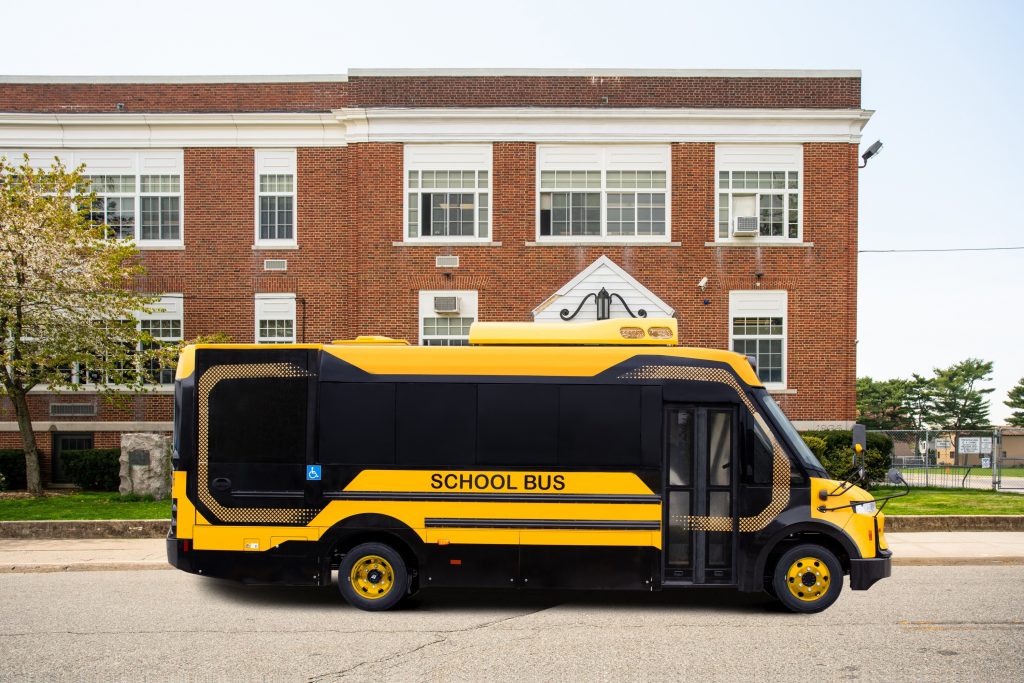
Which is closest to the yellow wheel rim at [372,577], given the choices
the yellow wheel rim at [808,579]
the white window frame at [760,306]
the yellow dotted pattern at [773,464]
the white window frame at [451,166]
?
the yellow dotted pattern at [773,464]

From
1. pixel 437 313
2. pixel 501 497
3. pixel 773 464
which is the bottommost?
pixel 501 497

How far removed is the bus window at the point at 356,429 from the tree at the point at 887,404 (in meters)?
64.3

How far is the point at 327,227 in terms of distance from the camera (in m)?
22.6

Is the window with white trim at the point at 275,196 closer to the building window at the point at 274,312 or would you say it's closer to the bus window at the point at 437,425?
the building window at the point at 274,312

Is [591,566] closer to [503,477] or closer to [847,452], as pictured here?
[503,477]

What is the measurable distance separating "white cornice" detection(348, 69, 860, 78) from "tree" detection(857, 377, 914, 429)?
5050 centimetres

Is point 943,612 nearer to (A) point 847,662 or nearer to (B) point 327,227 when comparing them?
(A) point 847,662

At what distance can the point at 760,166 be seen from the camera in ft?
72.9

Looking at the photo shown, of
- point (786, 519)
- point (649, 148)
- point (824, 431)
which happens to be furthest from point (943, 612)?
point (649, 148)

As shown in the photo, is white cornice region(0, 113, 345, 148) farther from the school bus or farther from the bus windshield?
the bus windshield

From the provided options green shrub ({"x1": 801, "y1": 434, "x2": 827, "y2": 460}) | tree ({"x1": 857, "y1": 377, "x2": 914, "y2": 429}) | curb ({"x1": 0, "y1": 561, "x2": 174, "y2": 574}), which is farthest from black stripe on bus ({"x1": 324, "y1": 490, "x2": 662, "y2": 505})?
tree ({"x1": 857, "y1": 377, "x2": 914, "y2": 429})

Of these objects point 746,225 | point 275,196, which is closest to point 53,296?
point 275,196

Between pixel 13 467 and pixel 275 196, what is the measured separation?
9.11 meters

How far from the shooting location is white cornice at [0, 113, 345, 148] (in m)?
22.5
